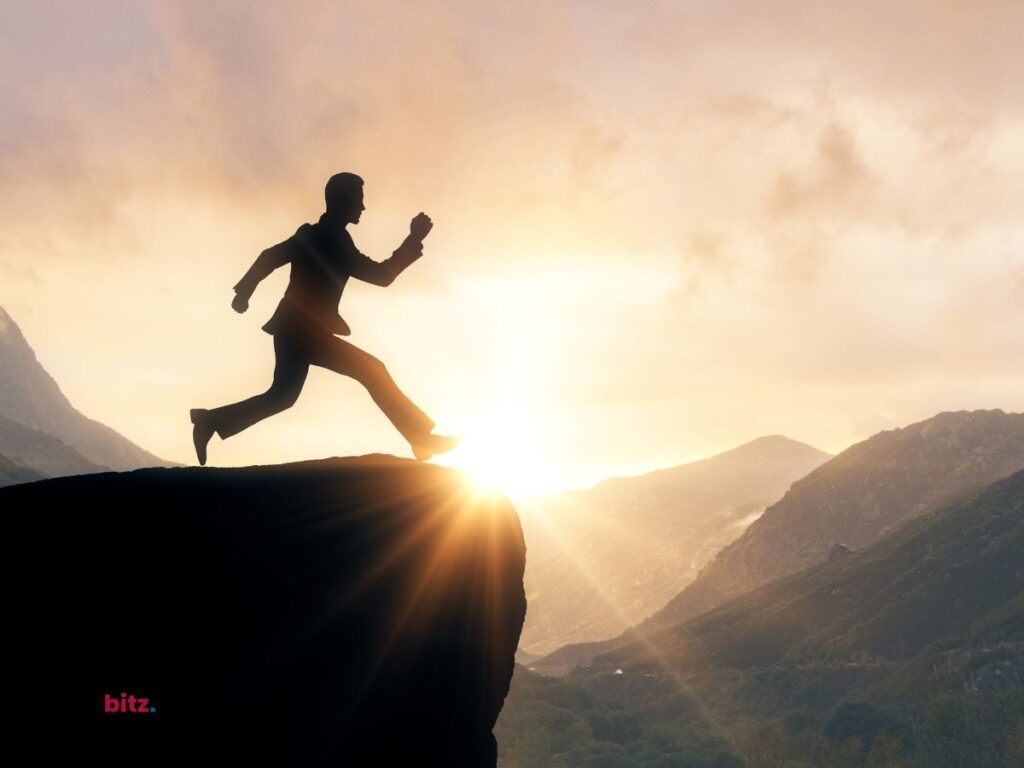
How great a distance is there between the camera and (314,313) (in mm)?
9086

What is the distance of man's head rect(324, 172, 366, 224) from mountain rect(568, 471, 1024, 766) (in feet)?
291

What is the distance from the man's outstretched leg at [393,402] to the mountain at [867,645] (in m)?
86.8


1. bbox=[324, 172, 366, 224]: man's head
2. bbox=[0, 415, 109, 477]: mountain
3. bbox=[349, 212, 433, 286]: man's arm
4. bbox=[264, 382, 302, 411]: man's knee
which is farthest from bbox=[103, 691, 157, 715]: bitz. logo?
bbox=[0, 415, 109, 477]: mountain

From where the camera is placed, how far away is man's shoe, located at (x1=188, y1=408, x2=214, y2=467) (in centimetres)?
869

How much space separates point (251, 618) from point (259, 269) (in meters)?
4.19

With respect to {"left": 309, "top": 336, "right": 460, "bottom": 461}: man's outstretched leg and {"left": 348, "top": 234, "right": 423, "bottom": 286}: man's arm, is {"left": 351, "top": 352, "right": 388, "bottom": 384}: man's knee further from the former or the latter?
{"left": 348, "top": 234, "right": 423, "bottom": 286}: man's arm

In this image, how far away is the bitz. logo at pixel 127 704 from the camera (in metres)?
5.70

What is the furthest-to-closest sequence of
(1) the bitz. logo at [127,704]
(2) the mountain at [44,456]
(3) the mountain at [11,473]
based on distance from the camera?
(2) the mountain at [44,456] → (3) the mountain at [11,473] → (1) the bitz. logo at [127,704]

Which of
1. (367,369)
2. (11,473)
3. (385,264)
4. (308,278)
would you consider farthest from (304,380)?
(11,473)

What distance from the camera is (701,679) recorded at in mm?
131250

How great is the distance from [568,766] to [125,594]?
291 ft

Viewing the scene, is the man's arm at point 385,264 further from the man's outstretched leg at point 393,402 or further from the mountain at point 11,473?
the mountain at point 11,473

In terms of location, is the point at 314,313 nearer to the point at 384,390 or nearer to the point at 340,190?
the point at 384,390

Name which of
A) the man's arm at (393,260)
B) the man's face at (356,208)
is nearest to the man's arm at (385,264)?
the man's arm at (393,260)
